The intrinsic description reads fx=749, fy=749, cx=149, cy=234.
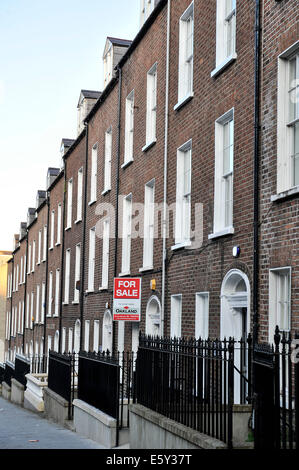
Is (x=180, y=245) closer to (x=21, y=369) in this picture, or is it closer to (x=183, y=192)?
(x=183, y=192)

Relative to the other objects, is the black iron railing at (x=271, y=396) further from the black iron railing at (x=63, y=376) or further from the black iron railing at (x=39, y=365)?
the black iron railing at (x=39, y=365)

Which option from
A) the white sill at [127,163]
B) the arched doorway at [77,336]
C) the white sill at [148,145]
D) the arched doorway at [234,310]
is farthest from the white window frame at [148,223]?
the arched doorway at [77,336]

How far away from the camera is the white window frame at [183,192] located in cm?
1641

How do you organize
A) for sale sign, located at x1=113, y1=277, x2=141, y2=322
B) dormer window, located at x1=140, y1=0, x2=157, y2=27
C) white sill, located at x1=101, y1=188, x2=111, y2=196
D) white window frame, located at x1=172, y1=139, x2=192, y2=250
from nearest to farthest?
for sale sign, located at x1=113, y1=277, x2=141, y2=322
white window frame, located at x1=172, y1=139, x2=192, y2=250
dormer window, located at x1=140, y1=0, x2=157, y2=27
white sill, located at x1=101, y1=188, x2=111, y2=196

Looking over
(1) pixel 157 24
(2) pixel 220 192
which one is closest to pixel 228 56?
(2) pixel 220 192

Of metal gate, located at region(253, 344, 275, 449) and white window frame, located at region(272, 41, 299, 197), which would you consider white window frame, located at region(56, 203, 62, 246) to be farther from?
metal gate, located at region(253, 344, 275, 449)

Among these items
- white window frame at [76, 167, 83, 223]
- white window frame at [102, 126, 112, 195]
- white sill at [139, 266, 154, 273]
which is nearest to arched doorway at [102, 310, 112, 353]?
white window frame at [102, 126, 112, 195]

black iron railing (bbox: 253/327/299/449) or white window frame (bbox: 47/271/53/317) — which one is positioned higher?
white window frame (bbox: 47/271/53/317)

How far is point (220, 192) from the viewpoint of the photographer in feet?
46.7

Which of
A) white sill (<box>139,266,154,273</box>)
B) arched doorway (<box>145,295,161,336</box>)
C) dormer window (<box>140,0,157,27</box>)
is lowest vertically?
arched doorway (<box>145,295,161,336</box>)

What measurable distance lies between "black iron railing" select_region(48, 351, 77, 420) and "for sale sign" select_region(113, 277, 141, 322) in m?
2.65

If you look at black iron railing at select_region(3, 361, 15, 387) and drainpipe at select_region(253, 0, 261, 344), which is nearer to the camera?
drainpipe at select_region(253, 0, 261, 344)

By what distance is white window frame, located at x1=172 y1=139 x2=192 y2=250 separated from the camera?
1641cm

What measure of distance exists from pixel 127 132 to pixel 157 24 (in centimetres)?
400
